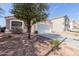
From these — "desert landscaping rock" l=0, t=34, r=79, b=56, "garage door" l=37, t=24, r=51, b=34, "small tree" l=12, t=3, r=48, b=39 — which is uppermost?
"small tree" l=12, t=3, r=48, b=39

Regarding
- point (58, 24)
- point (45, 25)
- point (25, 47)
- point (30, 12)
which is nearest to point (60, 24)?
point (58, 24)

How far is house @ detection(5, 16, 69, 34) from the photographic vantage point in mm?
3168

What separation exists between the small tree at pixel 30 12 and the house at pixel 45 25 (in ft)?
0.18

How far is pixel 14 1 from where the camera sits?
3168 mm

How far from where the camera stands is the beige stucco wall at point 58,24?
318 centimetres

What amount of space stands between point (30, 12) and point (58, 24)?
1.37ft

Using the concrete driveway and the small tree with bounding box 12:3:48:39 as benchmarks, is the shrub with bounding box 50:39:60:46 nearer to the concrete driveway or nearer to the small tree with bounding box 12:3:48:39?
the concrete driveway

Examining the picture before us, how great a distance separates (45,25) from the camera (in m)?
3.23

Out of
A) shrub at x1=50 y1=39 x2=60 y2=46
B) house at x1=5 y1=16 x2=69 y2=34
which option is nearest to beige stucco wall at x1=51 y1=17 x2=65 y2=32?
house at x1=5 y1=16 x2=69 y2=34

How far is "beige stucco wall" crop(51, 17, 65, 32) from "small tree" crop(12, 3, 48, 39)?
0.15 metres

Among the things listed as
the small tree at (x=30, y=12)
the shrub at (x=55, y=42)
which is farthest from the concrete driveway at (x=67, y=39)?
the small tree at (x=30, y=12)

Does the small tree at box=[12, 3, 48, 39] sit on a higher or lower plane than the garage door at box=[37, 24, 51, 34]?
higher

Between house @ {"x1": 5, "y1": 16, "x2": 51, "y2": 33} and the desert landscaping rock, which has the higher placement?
house @ {"x1": 5, "y1": 16, "x2": 51, "y2": 33}

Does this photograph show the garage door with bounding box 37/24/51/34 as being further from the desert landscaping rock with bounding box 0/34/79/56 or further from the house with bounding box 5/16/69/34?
the desert landscaping rock with bounding box 0/34/79/56
